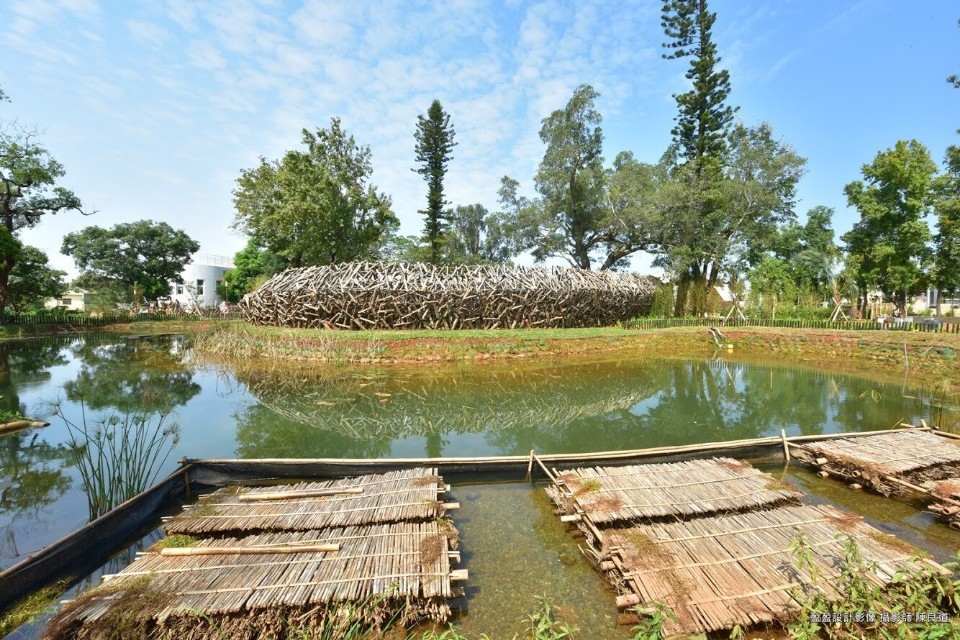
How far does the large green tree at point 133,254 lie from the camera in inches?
1106

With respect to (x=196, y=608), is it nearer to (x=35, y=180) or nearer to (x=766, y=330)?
(x=766, y=330)

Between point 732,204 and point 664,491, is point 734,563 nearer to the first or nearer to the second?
point 664,491

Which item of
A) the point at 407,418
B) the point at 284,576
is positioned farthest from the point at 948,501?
the point at 407,418

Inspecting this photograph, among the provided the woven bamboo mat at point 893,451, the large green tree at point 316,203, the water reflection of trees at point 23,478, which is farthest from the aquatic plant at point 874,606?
the large green tree at point 316,203

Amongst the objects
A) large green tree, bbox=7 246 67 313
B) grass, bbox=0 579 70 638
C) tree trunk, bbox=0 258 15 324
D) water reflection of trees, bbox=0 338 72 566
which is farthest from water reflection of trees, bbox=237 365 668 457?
large green tree, bbox=7 246 67 313

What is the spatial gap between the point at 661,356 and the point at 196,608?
47.7 ft

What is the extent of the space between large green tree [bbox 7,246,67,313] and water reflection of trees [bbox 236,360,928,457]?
19.9 meters

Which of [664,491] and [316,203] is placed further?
[316,203]

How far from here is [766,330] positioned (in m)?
16.3

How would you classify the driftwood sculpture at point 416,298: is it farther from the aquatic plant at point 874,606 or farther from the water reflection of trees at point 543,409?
the aquatic plant at point 874,606

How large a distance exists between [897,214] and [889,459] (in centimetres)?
2210

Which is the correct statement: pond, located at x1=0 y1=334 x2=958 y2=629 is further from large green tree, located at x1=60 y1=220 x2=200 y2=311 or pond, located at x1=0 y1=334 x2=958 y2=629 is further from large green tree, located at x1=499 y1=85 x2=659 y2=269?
large green tree, located at x1=60 y1=220 x2=200 y2=311

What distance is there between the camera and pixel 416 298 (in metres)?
15.0

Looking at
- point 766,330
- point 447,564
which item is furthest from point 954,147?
point 447,564
